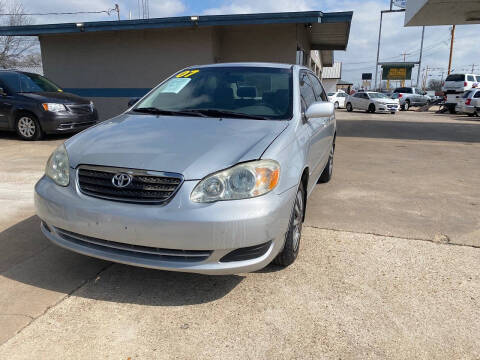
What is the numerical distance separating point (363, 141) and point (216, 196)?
872 centimetres

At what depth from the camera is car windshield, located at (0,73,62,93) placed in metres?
8.83

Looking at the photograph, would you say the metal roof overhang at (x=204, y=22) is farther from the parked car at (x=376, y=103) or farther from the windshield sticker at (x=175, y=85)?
the parked car at (x=376, y=103)

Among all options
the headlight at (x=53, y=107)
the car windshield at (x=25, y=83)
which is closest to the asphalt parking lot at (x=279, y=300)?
the headlight at (x=53, y=107)

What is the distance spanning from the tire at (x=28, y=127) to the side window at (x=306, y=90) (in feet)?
22.4

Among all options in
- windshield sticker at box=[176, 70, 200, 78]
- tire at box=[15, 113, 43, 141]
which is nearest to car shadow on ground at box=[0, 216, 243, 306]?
windshield sticker at box=[176, 70, 200, 78]

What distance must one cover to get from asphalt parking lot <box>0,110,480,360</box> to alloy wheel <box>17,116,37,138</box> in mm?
5122

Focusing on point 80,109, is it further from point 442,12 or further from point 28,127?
point 442,12

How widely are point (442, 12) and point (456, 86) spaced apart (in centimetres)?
1055

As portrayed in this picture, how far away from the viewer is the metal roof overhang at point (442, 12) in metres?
15.4

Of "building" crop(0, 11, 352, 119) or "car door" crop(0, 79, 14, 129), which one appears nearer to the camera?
"car door" crop(0, 79, 14, 129)

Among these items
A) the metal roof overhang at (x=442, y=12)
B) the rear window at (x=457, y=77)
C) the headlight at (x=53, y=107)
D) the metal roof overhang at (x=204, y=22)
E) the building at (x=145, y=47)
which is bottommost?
the headlight at (x=53, y=107)

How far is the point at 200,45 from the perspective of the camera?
40.3 feet

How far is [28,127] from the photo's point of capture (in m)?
8.72

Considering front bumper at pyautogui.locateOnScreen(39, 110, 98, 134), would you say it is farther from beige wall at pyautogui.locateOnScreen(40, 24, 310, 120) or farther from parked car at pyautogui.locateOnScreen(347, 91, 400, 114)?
parked car at pyautogui.locateOnScreen(347, 91, 400, 114)
